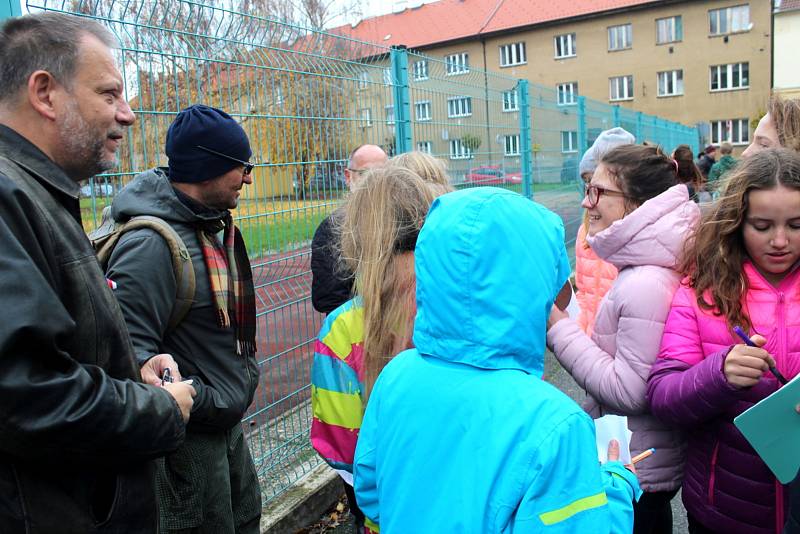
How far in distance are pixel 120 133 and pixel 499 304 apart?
1104mm

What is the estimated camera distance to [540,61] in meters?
44.5

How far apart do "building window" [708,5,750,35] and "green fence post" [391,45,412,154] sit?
4208cm

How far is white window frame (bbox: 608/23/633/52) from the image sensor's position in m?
41.9

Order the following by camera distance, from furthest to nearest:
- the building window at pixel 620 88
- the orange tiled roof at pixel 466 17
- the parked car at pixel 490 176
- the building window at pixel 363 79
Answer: the orange tiled roof at pixel 466 17 < the building window at pixel 620 88 < the parked car at pixel 490 176 < the building window at pixel 363 79

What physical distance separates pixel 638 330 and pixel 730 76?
44157 millimetres

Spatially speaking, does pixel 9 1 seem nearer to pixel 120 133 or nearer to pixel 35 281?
pixel 120 133

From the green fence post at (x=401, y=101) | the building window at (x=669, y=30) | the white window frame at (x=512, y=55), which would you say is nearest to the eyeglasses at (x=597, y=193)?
the green fence post at (x=401, y=101)

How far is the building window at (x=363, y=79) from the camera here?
401 centimetres

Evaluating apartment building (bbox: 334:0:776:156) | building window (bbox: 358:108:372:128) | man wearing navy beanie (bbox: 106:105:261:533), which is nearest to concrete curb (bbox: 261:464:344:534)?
man wearing navy beanie (bbox: 106:105:261:533)

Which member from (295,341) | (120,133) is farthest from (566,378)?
(120,133)

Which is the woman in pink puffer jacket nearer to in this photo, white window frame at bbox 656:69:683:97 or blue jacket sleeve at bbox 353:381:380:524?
blue jacket sleeve at bbox 353:381:380:524

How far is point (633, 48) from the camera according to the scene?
4178 centimetres

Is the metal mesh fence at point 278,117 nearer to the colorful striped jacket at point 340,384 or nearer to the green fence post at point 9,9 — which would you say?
the green fence post at point 9,9

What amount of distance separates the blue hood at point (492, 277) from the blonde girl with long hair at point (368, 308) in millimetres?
518
